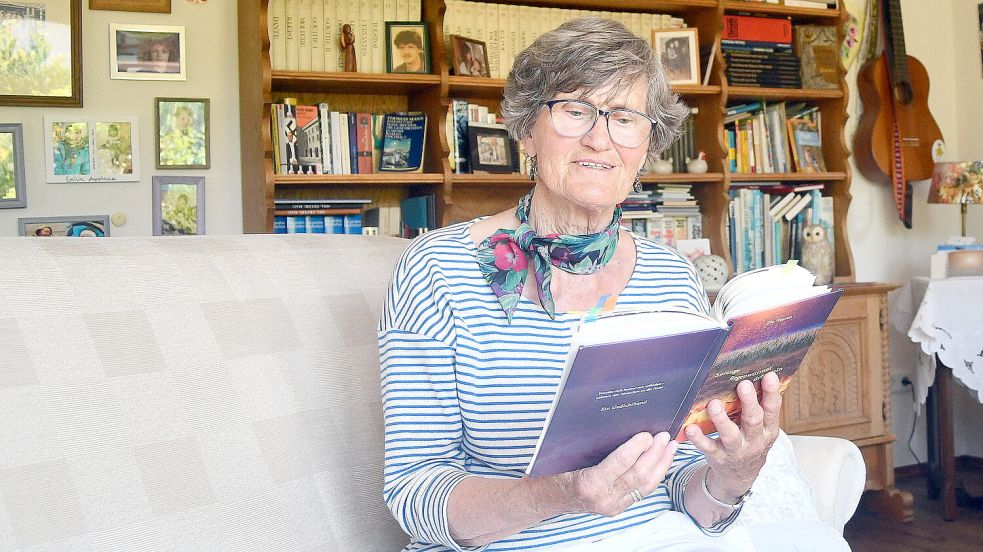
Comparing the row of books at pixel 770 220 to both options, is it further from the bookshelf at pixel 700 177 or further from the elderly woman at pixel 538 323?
the elderly woman at pixel 538 323

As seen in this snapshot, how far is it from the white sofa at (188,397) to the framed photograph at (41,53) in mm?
1540

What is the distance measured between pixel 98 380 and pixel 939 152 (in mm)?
3297

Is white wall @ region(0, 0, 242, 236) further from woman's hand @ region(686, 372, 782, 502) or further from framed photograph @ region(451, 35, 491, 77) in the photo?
woman's hand @ region(686, 372, 782, 502)

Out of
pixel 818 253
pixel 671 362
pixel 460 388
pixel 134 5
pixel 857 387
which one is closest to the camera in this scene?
pixel 671 362

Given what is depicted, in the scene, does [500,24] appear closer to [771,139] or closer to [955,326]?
[771,139]

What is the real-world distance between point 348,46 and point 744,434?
2.07 metres

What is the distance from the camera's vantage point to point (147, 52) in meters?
2.68

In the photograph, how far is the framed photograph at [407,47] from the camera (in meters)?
2.80

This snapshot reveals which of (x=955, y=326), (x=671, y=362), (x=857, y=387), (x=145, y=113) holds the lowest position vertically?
(x=857, y=387)

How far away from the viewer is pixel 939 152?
11.5ft

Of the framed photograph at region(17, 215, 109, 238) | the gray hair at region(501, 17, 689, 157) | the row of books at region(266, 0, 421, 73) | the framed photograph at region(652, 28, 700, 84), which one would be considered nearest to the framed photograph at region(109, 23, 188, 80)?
the row of books at region(266, 0, 421, 73)

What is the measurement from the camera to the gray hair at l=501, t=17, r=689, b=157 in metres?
1.22

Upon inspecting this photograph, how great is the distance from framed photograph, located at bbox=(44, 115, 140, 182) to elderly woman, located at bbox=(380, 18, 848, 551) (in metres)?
1.72

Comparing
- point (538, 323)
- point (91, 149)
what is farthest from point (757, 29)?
point (538, 323)
